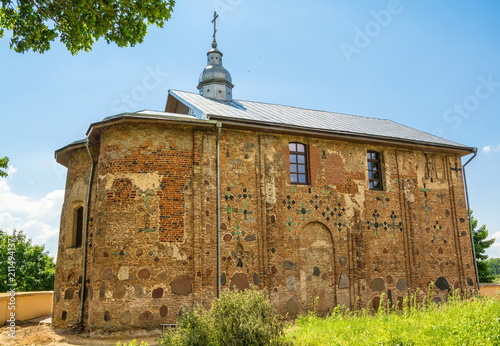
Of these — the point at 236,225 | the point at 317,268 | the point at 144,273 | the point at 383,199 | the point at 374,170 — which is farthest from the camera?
the point at 374,170

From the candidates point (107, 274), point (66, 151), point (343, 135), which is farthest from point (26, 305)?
point (343, 135)

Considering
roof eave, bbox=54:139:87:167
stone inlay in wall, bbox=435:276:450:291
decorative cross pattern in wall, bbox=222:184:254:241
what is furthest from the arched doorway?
roof eave, bbox=54:139:87:167

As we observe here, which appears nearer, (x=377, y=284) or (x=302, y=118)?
(x=377, y=284)

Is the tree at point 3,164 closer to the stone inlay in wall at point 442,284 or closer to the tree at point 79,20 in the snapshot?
the tree at point 79,20

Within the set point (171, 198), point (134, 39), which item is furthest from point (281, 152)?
point (134, 39)

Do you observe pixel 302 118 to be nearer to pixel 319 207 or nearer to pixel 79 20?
pixel 319 207

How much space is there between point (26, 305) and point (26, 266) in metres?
8.38

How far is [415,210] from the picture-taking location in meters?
15.0

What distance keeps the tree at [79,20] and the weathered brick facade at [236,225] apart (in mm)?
4406

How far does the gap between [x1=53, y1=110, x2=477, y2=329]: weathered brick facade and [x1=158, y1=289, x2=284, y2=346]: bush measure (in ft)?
13.1

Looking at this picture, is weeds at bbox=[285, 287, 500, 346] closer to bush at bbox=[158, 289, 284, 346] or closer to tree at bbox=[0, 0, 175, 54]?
bush at bbox=[158, 289, 284, 346]

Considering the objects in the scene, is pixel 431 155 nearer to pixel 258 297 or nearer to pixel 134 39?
pixel 258 297

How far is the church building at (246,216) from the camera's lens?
36.8ft

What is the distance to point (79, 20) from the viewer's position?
720 centimetres
